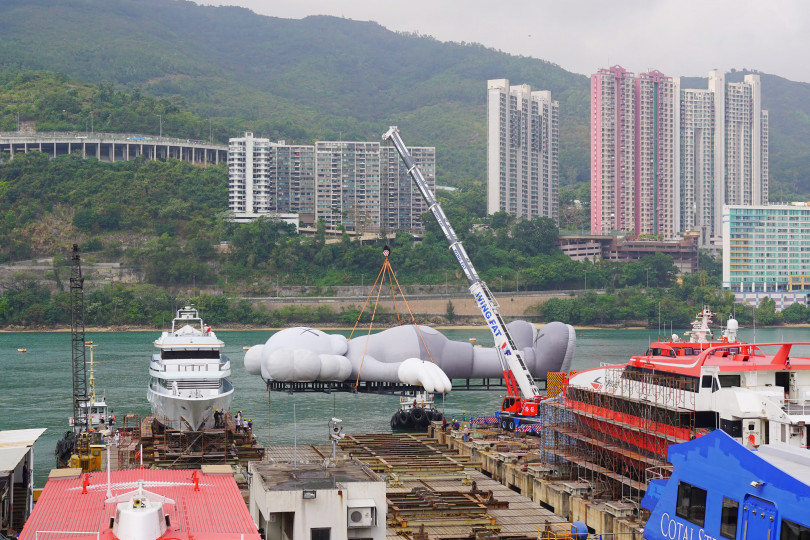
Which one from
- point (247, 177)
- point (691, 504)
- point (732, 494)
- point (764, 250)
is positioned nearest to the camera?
point (732, 494)

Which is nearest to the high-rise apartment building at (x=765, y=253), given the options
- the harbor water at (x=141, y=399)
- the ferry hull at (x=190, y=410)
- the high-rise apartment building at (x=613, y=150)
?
the high-rise apartment building at (x=613, y=150)

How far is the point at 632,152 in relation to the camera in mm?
154750

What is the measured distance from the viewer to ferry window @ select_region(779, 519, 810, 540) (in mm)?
13023

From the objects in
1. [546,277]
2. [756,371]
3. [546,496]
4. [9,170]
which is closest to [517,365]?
[546,496]

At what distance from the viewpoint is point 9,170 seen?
124 metres

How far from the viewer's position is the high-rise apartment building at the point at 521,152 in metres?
149

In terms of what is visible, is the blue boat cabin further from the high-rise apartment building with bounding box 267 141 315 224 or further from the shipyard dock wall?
the high-rise apartment building with bounding box 267 141 315 224

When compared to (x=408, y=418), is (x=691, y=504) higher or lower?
higher

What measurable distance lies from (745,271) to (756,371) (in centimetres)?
11117

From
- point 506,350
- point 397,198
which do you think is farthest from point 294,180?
point 506,350

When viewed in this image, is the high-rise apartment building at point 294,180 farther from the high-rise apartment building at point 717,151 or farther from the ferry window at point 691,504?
the ferry window at point 691,504

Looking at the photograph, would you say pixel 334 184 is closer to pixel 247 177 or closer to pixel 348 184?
pixel 348 184

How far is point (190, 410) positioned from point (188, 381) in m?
0.95

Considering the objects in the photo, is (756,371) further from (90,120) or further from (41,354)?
(90,120)
